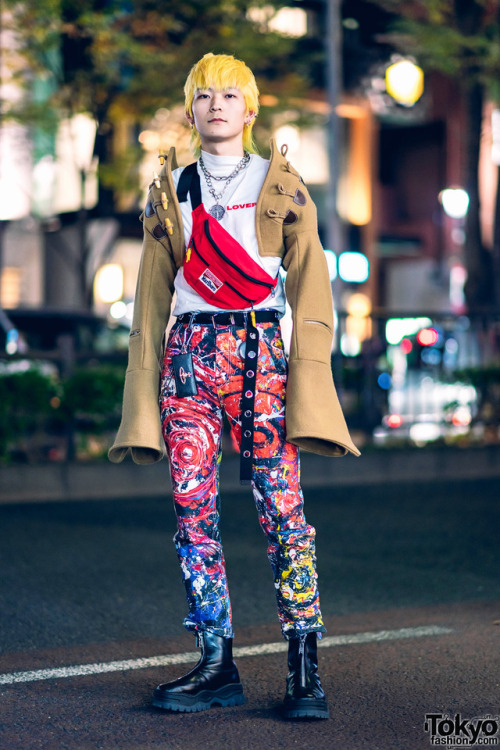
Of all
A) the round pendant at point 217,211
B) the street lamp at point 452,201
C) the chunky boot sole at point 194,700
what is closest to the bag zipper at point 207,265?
the round pendant at point 217,211

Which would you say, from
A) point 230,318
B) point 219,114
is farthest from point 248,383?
point 219,114

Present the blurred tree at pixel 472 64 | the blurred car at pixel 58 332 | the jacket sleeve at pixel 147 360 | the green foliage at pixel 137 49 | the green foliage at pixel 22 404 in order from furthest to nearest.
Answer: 1. the green foliage at pixel 137 49
2. the blurred tree at pixel 472 64
3. the blurred car at pixel 58 332
4. the green foliage at pixel 22 404
5. the jacket sleeve at pixel 147 360

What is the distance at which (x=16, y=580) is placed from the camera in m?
5.98

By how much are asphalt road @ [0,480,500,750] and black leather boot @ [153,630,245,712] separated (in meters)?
0.04

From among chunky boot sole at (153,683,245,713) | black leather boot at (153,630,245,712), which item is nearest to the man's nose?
black leather boot at (153,630,245,712)

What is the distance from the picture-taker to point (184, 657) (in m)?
4.41

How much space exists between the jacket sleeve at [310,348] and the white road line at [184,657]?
1.22 m

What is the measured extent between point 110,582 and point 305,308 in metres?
2.84

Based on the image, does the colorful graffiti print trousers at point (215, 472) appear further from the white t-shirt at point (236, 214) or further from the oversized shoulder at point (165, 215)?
the oversized shoulder at point (165, 215)

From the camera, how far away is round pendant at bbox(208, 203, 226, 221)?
3.64 metres

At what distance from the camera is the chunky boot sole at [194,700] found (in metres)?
3.63

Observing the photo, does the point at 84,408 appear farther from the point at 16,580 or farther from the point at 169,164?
the point at 169,164

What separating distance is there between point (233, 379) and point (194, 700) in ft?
3.41

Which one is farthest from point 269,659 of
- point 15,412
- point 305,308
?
point 15,412
